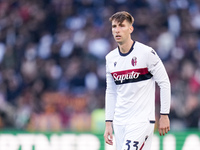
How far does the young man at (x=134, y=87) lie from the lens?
5.86 meters

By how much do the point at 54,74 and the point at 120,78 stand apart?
314 inches

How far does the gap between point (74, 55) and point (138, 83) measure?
8.33 metres

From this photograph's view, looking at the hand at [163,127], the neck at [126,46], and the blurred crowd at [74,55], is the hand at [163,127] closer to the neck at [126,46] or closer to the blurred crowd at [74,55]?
the neck at [126,46]

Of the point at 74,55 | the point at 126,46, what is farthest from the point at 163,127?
the point at 74,55

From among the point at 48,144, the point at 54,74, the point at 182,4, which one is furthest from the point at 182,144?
the point at 182,4

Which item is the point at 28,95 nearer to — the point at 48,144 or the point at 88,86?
the point at 88,86

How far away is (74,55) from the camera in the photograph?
1417 cm

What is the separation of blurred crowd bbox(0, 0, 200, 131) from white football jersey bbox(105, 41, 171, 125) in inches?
231

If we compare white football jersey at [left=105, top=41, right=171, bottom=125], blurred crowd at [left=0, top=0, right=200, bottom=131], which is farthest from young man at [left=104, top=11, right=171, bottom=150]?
blurred crowd at [left=0, top=0, right=200, bottom=131]

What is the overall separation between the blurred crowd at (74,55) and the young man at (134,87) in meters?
5.88

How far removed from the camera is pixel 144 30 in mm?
14484

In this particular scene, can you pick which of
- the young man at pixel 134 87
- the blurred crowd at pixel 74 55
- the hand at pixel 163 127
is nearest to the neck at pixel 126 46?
the young man at pixel 134 87

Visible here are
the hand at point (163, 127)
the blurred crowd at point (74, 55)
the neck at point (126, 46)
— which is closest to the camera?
the hand at point (163, 127)

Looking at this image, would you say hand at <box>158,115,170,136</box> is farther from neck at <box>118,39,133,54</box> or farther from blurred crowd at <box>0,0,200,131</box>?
blurred crowd at <box>0,0,200,131</box>
